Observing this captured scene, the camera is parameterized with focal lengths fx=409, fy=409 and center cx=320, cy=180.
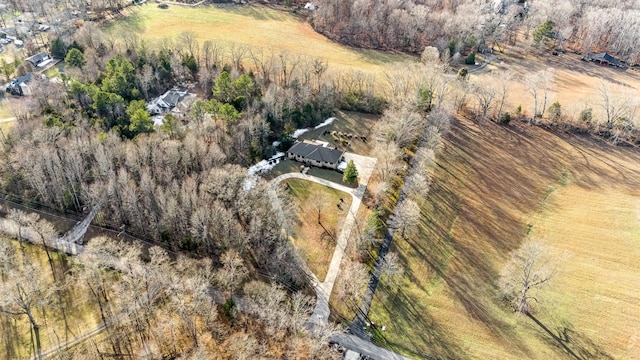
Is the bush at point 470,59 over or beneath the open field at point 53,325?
over

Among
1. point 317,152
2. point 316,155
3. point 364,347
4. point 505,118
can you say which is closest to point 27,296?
point 364,347

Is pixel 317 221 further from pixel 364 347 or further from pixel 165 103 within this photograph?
pixel 165 103

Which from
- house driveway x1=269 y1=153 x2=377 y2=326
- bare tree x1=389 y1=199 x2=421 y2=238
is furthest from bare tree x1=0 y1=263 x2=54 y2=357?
bare tree x1=389 y1=199 x2=421 y2=238

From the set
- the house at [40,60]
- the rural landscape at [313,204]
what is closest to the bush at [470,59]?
the rural landscape at [313,204]

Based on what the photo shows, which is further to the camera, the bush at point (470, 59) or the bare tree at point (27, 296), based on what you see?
the bush at point (470, 59)

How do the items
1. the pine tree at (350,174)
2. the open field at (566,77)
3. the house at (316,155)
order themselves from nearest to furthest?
the pine tree at (350,174) < the house at (316,155) < the open field at (566,77)

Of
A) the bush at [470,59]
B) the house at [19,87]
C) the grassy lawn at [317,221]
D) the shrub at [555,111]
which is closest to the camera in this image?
the grassy lawn at [317,221]

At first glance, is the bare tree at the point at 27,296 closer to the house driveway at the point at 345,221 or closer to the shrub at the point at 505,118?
the house driveway at the point at 345,221
